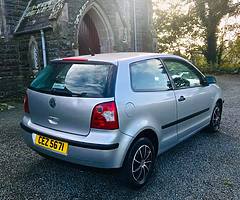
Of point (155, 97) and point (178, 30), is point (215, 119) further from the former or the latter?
point (178, 30)

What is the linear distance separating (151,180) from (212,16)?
18.6 meters

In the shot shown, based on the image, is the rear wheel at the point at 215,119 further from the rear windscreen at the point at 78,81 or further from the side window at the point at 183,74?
the rear windscreen at the point at 78,81

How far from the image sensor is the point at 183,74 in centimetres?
428

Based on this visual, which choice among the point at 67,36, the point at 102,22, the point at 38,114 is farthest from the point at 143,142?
the point at 102,22


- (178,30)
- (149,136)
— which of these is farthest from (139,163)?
(178,30)

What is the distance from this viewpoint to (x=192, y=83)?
4406 millimetres

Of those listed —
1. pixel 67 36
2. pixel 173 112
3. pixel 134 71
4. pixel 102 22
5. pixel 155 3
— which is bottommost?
pixel 173 112

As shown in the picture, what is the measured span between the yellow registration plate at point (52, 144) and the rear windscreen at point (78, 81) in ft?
1.87

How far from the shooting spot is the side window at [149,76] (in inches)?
130

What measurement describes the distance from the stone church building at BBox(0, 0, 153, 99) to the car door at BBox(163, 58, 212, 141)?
18.7 feet

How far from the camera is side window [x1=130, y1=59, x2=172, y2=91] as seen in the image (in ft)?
10.8

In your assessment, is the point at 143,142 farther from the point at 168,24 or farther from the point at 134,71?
the point at 168,24

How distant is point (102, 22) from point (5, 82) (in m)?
4.76

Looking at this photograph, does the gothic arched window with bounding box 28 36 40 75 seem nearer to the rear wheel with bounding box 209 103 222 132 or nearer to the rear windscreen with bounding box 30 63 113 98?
the rear windscreen with bounding box 30 63 113 98
